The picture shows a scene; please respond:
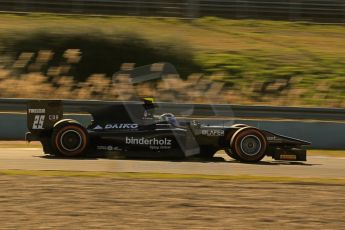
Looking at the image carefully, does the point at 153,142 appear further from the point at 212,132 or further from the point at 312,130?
the point at 312,130

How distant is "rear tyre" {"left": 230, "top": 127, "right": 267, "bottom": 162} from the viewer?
12.0 metres

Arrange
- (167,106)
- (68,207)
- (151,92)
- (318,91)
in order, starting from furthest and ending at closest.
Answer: (318,91), (151,92), (167,106), (68,207)

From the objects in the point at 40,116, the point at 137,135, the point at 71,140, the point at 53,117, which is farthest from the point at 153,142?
the point at 40,116

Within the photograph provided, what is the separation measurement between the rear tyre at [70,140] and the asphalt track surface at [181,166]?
0.26m

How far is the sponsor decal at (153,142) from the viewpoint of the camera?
467 inches

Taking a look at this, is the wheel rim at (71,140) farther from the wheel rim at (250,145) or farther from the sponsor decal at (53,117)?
the wheel rim at (250,145)

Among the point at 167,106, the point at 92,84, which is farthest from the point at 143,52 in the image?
the point at 167,106

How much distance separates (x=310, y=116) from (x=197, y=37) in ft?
36.2

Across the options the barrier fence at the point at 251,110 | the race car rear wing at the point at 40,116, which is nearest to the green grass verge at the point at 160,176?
the race car rear wing at the point at 40,116

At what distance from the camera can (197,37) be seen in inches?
1035

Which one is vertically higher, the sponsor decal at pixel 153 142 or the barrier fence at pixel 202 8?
the barrier fence at pixel 202 8

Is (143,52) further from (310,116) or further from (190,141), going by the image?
(190,141)

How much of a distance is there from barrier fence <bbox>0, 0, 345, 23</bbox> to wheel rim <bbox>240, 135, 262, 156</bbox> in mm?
17605

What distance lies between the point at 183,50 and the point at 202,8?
7.52m
